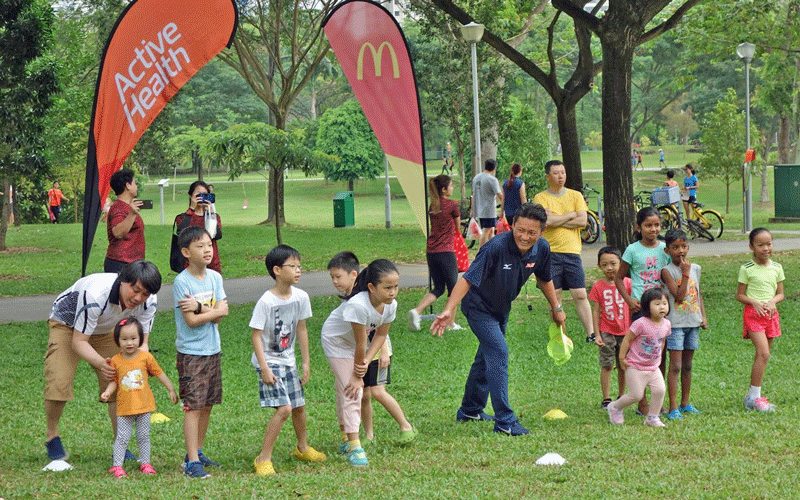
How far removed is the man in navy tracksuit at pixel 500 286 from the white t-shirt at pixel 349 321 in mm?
637

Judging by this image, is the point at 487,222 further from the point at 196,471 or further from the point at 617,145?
the point at 196,471

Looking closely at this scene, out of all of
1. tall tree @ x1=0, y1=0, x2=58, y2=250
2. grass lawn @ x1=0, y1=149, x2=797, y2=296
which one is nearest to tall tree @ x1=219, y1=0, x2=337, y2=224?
grass lawn @ x1=0, y1=149, x2=797, y2=296

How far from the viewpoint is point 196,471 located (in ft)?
19.8

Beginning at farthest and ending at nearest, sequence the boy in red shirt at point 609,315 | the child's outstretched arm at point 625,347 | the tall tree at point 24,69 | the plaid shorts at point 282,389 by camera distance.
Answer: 1. the tall tree at point 24,69
2. the boy in red shirt at point 609,315
3. the child's outstretched arm at point 625,347
4. the plaid shorts at point 282,389

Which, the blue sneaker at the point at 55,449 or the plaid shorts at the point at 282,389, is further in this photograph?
the blue sneaker at the point at 55,449

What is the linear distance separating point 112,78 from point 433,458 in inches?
175

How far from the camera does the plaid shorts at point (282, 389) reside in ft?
20.1

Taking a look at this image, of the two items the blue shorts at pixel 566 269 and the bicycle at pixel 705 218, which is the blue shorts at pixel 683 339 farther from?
the bicycle at pixel 705 218

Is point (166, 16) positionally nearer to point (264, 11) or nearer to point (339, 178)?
point (264, 11)

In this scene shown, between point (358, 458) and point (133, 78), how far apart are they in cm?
414

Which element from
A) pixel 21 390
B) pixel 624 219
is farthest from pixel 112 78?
pixel 624 219

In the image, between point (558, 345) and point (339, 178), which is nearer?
point (558, 345)

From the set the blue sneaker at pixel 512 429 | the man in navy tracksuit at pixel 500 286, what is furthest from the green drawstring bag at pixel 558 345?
the blue sneaker at pixel 512 429

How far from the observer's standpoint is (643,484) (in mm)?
5582
